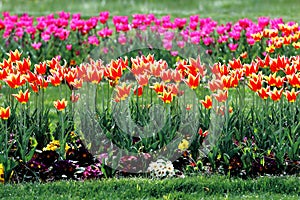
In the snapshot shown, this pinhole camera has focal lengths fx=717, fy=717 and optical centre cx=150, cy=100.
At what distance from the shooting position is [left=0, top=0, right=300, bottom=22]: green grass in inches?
660

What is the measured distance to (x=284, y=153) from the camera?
21.0 ft

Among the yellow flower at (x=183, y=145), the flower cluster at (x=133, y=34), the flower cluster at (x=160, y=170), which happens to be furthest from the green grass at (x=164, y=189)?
the flower cluster at (x=133, y=34)

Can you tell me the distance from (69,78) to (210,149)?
1.43 metres

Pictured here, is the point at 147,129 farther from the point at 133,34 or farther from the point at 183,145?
the point at 133,34

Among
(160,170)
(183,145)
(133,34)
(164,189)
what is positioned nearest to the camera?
(164,189)

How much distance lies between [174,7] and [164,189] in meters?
12.8

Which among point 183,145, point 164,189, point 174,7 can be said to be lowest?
point 164,189

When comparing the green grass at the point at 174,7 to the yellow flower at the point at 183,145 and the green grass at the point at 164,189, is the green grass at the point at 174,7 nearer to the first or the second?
the yellow flower at the point at 183,145

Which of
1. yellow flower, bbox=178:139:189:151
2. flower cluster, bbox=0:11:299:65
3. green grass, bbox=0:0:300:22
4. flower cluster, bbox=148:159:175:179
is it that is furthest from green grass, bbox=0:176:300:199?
green grass, bbox=0:0:300:22

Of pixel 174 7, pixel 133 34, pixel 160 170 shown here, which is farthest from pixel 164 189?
pixel 174 7

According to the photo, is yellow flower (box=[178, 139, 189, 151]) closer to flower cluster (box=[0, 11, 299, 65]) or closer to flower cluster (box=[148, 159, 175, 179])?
flower cluster (box=[148, 159, 175, 179])

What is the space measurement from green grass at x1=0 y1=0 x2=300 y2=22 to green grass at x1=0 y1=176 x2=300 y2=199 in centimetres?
990

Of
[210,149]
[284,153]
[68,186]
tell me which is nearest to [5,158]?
[68,186]

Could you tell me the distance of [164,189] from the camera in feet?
19.7
